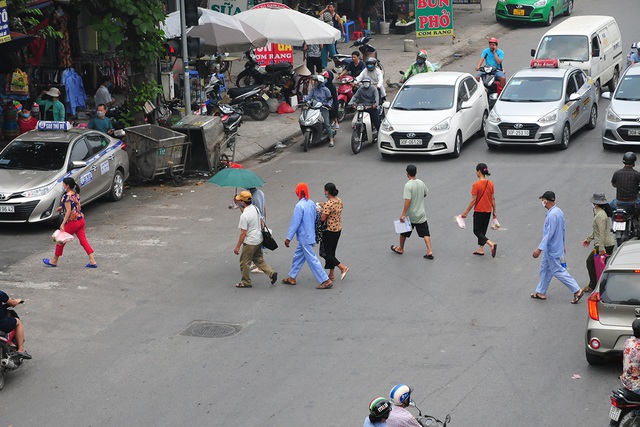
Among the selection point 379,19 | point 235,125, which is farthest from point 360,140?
point 379,19

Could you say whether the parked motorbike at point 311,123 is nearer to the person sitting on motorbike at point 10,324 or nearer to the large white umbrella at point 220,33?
the large white umbrella at point 220,33

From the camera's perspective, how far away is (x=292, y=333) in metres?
12.9

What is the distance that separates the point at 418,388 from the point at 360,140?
1269 cm

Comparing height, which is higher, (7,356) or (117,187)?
(117,187)

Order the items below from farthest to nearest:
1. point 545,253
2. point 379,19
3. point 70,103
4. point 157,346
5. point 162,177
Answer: point 379,19, point 70,103, point 162,177, point 545,253, point 157,346

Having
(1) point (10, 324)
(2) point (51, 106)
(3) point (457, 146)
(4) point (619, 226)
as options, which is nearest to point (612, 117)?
(3) point (457, 146)

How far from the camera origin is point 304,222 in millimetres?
14445

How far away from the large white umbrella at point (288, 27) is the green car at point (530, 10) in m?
12.3

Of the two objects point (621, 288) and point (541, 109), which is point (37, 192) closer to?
point (621, 288)

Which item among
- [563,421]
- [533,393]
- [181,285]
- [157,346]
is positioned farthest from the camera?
[181,285]

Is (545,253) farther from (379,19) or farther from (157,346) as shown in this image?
(379,19)

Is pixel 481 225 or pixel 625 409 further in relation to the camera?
pixel 481 225

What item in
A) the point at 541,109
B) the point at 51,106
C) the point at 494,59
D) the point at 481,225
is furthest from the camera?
the point at 494,59

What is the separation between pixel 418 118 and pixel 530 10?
17.1 metres
